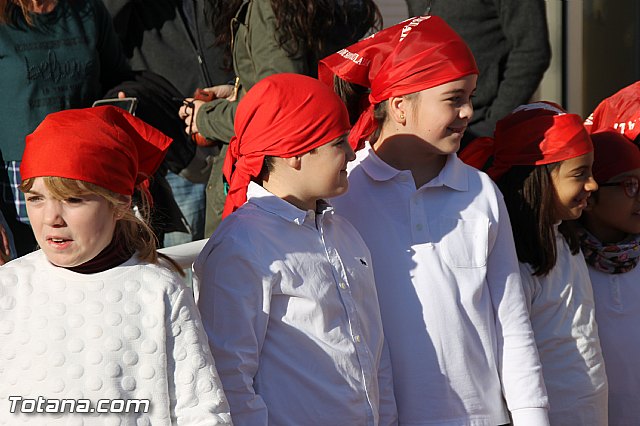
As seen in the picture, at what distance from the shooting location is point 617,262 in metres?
3.81

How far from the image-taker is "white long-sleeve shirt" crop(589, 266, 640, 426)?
3.78 m

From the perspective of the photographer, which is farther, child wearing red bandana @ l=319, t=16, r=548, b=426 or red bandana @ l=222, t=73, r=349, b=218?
child wearing red bandana @ l=319, t=16, r=548, b=426

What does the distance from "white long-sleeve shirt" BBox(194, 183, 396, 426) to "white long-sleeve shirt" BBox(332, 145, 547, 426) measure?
244 mm

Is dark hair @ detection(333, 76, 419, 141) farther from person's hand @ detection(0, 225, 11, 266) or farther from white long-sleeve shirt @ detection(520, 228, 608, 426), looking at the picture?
person's hand @ detection(0, 225, 11, 266)

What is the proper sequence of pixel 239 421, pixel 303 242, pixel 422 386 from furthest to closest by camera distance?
pixel 422 386 → pixel 303 242 → pixel 239 421

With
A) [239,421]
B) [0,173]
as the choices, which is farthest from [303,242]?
[0,173]

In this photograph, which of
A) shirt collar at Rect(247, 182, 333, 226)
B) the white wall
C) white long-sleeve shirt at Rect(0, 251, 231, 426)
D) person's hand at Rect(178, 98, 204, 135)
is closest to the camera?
white long-sleeve shirt at Rect(0, 251, 231, 426)

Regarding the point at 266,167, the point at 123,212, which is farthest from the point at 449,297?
the point at 123,212

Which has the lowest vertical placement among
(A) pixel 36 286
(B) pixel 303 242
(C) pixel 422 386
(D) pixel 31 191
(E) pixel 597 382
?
(E) pixel 597 382

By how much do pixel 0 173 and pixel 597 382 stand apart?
228 cm

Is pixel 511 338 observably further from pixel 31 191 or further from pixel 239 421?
pixel 31 191

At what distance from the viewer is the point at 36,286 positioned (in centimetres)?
238

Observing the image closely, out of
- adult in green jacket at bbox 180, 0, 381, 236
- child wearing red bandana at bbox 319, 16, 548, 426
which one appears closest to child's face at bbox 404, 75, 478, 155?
child wearing red bandana at bbox 319, 16, 548, 426

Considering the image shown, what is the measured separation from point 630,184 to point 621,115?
47cm
